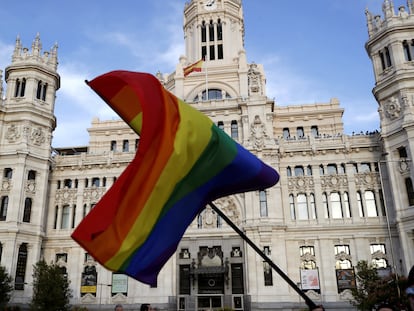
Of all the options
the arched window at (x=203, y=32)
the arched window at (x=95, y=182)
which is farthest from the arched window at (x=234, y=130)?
the arched window at (x=203, y=32)

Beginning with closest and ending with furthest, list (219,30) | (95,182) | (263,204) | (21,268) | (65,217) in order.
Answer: (21,268) → (263,204) → (65,217) → (95,182) → (219,30)

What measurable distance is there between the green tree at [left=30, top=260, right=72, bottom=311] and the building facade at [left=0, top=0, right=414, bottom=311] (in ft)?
12.4

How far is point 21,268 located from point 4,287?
5.55 metres

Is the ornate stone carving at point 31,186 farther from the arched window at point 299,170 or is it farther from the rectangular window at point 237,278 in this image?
the arched window at point 299,170

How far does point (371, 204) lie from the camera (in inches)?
1745

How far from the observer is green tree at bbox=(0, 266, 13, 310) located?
3762 centimetres

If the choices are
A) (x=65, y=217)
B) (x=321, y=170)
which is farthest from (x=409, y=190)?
(x=65, y=217)

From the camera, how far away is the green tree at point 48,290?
3850 cm

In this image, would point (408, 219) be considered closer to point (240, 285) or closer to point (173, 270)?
point (240, 285)

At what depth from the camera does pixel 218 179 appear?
10289mm

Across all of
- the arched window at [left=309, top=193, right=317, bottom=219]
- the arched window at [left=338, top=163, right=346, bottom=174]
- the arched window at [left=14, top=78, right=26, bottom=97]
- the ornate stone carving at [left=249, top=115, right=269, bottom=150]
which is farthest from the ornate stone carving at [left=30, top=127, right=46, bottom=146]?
the arched window at [left=338, top=163, right=346, bottom=174]

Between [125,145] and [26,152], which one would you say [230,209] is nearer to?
[125,145]

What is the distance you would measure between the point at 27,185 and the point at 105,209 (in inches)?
1601

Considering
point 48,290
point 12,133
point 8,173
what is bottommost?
point 48,290
